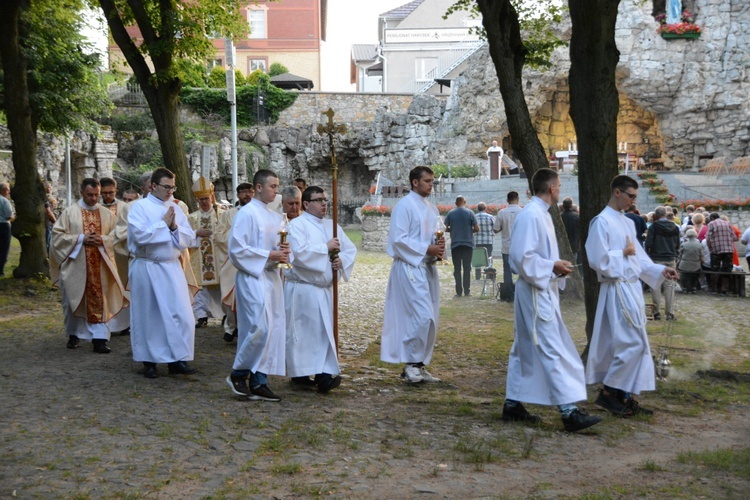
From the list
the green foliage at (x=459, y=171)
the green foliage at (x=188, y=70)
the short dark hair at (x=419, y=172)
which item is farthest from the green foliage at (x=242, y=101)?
the short dark hair at (x=419, y=172)

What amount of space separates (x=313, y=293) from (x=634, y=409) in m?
2.98

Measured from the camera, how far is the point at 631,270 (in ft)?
23.7

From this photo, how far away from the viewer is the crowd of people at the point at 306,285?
680cm

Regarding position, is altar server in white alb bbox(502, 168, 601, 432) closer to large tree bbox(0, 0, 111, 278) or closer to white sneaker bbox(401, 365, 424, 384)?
white sneaker bbox(401, 365, 424, 384)

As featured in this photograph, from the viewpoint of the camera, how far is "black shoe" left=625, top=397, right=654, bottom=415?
23.3ft

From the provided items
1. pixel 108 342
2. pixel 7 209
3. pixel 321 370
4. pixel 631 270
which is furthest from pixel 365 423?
pixel 7 209

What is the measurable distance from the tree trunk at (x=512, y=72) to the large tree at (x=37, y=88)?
9.35 meters

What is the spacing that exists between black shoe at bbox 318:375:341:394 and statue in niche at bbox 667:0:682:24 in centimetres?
4082

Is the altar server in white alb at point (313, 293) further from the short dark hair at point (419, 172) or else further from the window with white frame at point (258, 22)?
the window with white frame at point (258, 22)

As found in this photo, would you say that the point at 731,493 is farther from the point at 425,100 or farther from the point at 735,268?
the point at 425,100

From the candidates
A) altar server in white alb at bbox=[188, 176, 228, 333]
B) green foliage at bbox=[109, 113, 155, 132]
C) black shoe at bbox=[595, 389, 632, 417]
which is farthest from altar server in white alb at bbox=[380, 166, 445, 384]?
green foliage at bbox=[109, 113, 155, 132]

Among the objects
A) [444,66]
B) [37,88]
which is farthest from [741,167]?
[37,88]

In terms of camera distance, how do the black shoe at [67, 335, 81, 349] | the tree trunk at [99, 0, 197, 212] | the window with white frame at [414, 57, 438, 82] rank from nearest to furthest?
the black shoe at [67, 335, 81, 349] < the tree trunk at [99, 0, 197, 212] < the window with white frame at [414, 57, 438, 82]

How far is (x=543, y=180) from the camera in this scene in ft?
23.0
